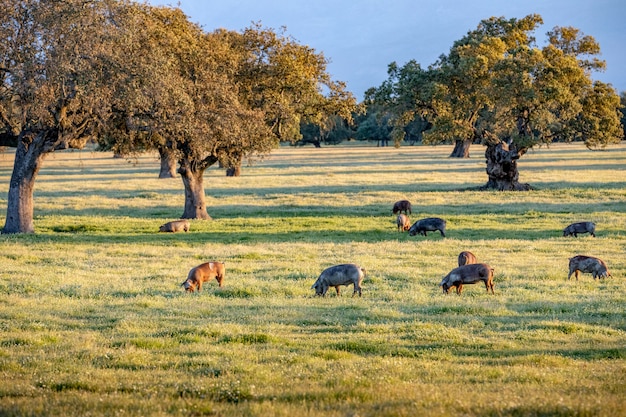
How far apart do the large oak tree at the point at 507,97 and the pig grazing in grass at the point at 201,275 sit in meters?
32.2

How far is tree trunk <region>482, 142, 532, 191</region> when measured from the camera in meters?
51.3

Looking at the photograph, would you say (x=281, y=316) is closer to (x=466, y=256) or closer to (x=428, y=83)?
(x=466, y=256)

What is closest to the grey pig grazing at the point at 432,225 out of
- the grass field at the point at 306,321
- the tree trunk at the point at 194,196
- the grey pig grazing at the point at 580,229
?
the grass field at the point at 306,321

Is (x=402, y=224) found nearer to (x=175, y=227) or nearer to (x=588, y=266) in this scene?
(x=175, y=227)

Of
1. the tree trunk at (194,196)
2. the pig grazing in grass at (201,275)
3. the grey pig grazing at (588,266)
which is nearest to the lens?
the pig grazing in grass at (201,275)

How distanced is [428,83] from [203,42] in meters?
19.4

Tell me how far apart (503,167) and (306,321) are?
40.0 meters

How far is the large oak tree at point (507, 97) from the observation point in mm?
48469

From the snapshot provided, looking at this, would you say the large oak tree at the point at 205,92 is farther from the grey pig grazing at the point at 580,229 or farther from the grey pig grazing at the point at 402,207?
the grey pig grazing at the point at 580,229

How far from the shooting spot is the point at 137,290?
18547 mm

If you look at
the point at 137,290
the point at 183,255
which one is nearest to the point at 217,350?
the point at 137,290

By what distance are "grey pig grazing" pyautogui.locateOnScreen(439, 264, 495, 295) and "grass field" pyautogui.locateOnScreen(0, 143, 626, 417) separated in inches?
15.4

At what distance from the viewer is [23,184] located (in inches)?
1206

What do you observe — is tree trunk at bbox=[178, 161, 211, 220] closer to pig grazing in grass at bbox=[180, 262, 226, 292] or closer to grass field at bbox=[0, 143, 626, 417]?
grass field at bbox=[0, 143, 626, 417]
